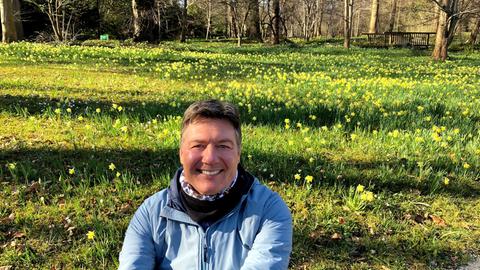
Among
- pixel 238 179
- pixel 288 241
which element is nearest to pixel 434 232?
pixel 288 241

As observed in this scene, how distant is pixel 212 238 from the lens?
222 cm

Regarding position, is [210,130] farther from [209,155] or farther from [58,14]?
[58,14]

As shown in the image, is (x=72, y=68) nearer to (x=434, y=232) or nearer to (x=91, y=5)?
(x=434, y=232)

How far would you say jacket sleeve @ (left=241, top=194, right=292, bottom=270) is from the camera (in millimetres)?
2137

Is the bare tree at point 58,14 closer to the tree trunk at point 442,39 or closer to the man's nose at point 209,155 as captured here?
the tree trunk at point 442,39

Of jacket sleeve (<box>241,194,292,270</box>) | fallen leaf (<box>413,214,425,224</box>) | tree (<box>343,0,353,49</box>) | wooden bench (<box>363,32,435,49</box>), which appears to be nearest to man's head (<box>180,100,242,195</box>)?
jacket sleeve (<box>241,194,292,270</box>)

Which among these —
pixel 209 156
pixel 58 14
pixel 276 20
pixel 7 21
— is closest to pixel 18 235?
pixel 209 156

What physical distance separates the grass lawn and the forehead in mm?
1434

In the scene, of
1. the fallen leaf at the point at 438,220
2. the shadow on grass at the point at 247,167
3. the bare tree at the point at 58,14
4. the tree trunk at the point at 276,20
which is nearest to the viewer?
the fallen leaf at the point at 438,220

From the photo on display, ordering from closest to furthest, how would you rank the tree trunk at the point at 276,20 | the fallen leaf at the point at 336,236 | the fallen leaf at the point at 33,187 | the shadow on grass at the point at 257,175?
the shadow on grass at the point at 257,175
the fallen leaf at the point at 336,236
the fallen leaf at the point at 33,187
the tree trunk at the point at 276,20

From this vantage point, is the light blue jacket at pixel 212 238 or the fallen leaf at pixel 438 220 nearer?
the light blue jacket at pixel 212 238

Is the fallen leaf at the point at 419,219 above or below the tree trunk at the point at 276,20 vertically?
below

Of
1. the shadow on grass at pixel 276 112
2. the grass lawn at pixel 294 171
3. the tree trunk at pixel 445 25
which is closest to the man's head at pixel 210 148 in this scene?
the grass lawn at pixel 294 171

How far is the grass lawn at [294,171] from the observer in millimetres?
3293
